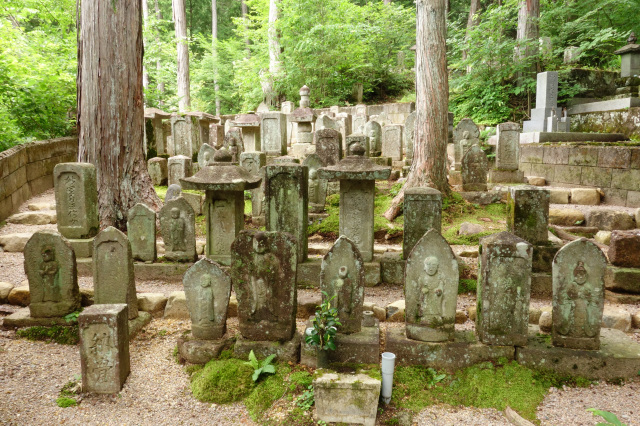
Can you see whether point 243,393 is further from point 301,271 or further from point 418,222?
point 418,222

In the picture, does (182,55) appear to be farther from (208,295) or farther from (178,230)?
(208,295)

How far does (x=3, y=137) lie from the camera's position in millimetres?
8805

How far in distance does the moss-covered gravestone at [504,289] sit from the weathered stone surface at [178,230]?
3.85 meters

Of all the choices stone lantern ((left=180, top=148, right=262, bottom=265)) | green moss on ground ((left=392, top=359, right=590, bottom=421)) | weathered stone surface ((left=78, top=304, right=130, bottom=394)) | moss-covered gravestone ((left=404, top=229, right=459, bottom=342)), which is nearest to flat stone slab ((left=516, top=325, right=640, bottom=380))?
green moss on ground ((left=392, top=359, right=590, bottom=421))

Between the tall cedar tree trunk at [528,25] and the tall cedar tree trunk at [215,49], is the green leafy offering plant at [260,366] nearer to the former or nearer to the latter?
the tall cedar tree trunk at [528,25]

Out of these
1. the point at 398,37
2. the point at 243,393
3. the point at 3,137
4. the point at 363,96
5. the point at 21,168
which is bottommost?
the point at 243,393

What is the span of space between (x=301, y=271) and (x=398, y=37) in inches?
707

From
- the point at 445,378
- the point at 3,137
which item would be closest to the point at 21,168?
the point at 3,137

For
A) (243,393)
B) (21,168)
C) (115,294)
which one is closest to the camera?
(243,393)

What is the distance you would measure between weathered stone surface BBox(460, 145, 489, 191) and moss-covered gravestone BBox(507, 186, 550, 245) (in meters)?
3.70

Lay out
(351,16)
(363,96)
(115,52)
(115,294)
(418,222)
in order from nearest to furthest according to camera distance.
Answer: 1. (115,294)
2. (418,222)
3. (115,52)
4. (351,16)
5. (363,96)

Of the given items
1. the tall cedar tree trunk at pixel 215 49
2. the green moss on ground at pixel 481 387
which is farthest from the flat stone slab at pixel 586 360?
the tall cedar tree trunk at pixel 215 49

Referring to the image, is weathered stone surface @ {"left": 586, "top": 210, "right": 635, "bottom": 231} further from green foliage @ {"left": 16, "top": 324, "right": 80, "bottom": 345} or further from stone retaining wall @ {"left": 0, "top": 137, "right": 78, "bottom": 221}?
stone retaining wall @ {"left": 0, "top": 137, "right": 78, "bottom": 221}

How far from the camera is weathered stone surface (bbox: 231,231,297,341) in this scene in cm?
359
